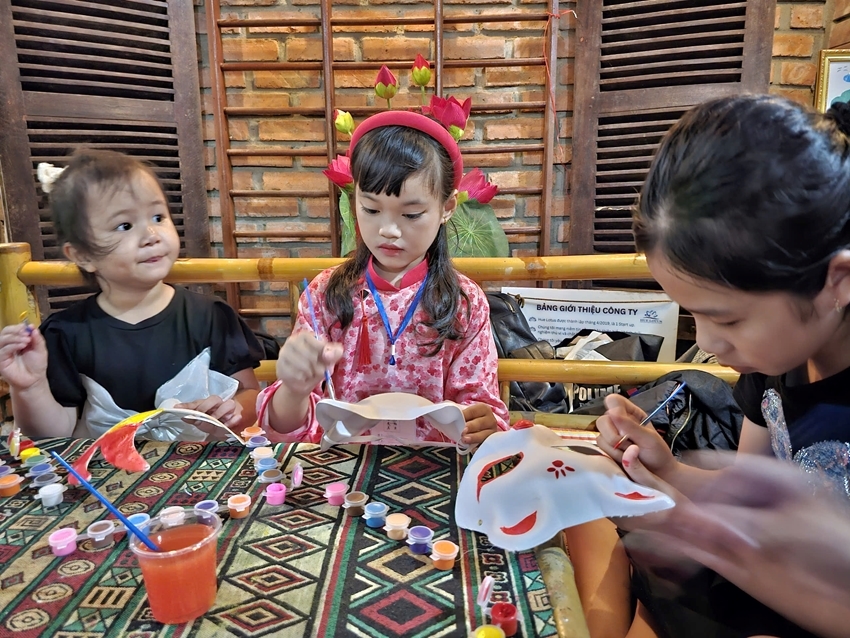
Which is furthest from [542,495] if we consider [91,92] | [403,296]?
[91,92]

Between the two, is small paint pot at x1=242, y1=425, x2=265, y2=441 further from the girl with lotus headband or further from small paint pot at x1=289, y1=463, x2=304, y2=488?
small paint pot at x1=289, y1=463, x2=304, y2=488

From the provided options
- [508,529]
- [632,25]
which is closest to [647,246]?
[508,529]

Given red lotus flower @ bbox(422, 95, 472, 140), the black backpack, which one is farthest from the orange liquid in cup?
the black backpack

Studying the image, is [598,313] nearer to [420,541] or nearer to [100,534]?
[420,541]

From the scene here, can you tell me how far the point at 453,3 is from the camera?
256 centimetres

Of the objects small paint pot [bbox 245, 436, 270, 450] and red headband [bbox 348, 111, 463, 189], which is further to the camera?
red headband [bbox 348, 111, 463, 189]

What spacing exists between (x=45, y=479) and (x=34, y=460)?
72 millimetres

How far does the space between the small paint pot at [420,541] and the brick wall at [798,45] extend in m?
2.66

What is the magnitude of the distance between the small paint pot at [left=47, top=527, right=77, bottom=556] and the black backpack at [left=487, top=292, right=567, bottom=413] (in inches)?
59.8

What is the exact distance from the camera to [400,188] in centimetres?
115

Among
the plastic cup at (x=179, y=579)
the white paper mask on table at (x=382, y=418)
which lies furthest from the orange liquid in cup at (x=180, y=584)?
the white paper mask on table at (x=382, y=418)

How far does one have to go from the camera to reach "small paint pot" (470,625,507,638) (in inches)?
20.1

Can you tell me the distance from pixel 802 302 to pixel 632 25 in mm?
2285

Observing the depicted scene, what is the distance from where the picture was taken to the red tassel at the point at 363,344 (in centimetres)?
128
